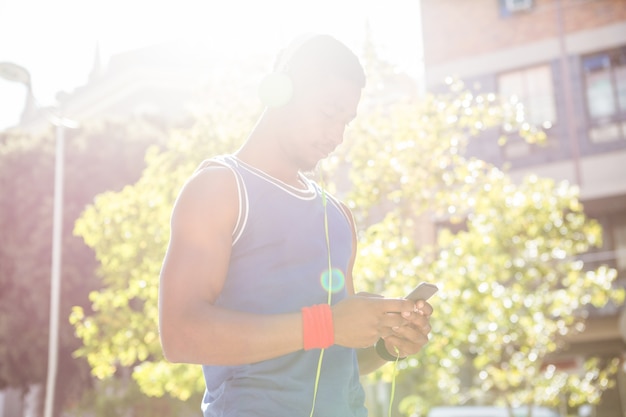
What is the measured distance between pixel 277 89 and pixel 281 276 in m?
0.51

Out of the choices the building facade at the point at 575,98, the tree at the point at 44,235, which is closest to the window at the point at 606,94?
the building facade at the point at 575,98

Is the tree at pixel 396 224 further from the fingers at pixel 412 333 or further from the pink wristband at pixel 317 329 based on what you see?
the pink wristband at pixel 317 329

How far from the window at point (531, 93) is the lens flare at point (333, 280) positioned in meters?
23.2

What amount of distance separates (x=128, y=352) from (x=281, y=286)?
9325 millimetres

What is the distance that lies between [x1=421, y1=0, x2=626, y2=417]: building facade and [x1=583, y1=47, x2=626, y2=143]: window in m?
0.03

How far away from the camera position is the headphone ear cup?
232 cm

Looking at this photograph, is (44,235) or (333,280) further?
(44,235)

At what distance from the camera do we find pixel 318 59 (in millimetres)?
2336

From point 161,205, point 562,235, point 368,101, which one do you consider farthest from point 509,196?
point 161,205

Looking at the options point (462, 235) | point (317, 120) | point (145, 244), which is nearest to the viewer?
point (317, 120)

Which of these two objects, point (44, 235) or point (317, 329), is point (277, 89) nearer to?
point (317, 329)

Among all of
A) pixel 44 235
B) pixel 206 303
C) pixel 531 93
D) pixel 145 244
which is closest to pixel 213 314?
pixel 206 303

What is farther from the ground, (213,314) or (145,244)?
(145,244)

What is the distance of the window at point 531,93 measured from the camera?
25.0 m
